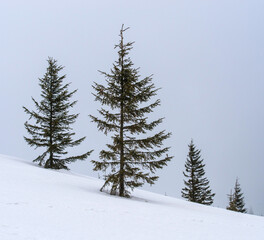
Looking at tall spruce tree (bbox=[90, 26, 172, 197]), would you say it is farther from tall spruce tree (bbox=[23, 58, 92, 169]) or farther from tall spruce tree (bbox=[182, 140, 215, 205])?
tall spruce tree (bbox=[182, 140, 215, 205])

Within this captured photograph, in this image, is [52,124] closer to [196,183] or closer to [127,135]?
[127,135]

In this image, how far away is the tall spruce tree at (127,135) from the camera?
12750mm

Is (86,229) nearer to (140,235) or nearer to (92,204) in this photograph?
(140,235)

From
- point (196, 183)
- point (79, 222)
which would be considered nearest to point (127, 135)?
point (79, 222)

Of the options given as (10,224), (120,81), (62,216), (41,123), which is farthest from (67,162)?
(10,224)

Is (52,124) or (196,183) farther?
(196,183)

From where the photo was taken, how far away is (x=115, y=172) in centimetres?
1294

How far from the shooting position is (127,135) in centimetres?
1329

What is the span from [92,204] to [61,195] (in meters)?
1.61

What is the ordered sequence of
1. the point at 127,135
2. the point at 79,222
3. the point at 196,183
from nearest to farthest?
the point at 79,222
the point at 127,135
the point at 196,183

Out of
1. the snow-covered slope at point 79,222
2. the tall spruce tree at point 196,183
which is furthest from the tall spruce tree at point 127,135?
the tall spruce tree at point 196,183

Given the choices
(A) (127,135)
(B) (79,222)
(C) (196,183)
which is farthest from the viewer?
(C) (196,183)

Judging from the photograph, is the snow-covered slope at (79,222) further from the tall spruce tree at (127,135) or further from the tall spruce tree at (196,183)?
the tall spruce tree at (196,183)

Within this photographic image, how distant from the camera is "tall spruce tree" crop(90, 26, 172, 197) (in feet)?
41.8
